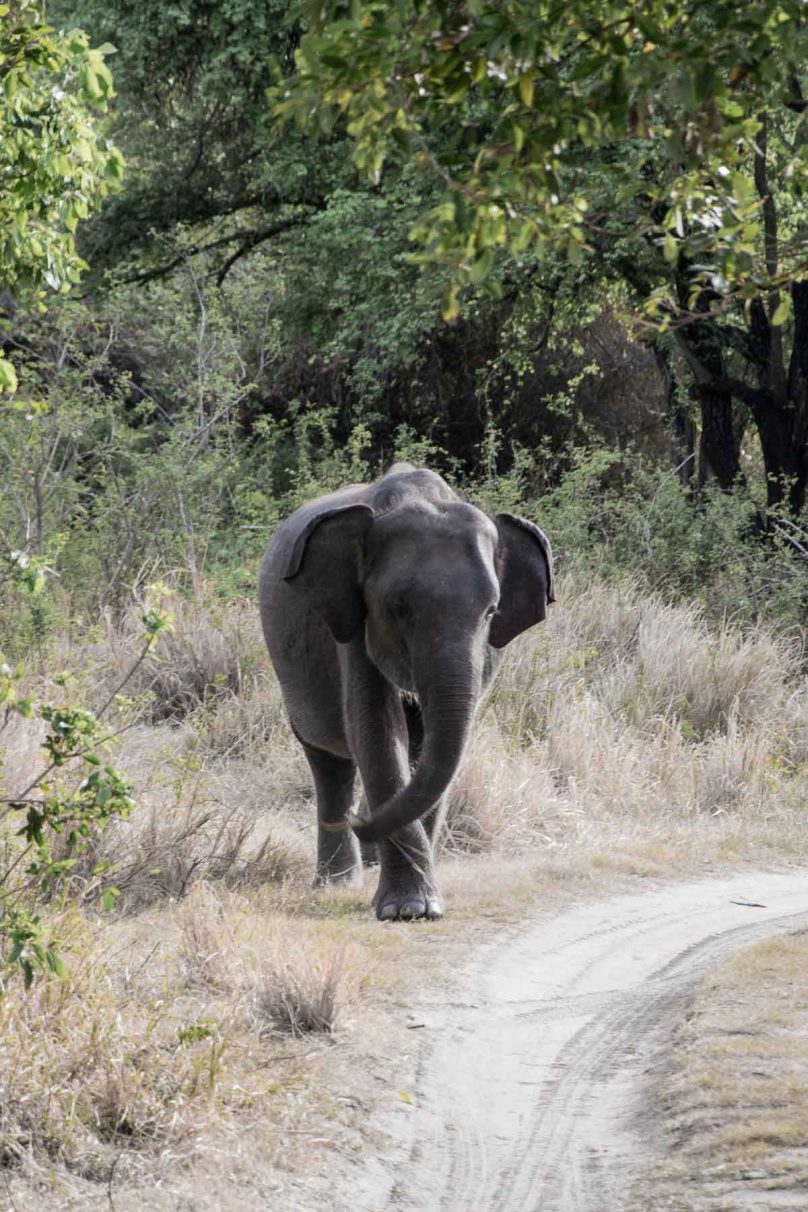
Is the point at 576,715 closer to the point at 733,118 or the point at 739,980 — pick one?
Answer: the point at 739,980

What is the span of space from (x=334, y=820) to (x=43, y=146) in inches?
170

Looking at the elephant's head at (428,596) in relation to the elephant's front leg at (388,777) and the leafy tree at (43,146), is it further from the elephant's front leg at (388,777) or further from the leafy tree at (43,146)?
the leafy tree at (43,146)

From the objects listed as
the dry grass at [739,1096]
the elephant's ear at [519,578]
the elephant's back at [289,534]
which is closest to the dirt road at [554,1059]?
the dry grass at [739,1096]

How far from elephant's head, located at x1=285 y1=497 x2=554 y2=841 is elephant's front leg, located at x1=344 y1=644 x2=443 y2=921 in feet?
0.58

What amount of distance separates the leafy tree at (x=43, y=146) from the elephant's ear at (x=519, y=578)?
2.68 meters

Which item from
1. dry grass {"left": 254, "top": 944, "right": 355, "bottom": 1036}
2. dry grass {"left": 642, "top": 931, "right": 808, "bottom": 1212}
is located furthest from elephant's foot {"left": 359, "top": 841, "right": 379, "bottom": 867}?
dry grass {"left": 254, "top": 944, "right": 355, "bottom": 1036}

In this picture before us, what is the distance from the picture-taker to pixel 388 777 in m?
7.98

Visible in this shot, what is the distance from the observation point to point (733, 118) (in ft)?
14.7

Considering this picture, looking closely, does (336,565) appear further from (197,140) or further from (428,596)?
(197,140)

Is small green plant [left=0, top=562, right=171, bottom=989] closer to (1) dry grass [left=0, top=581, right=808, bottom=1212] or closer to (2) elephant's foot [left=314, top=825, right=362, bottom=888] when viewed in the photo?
(1) dry grass [left=0, top=581, right=808, bottom=1212]

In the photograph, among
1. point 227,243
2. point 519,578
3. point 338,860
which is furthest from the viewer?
point 227,243

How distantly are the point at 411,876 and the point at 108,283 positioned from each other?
1646 centimetres

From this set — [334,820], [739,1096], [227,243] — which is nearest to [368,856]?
[334,820]

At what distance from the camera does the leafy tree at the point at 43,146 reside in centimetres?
602
